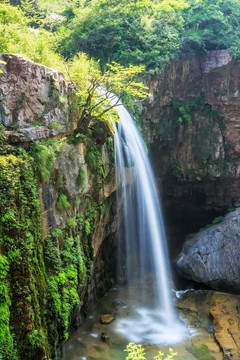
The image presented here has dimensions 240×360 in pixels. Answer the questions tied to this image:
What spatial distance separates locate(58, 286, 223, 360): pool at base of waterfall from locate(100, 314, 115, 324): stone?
0.30 feet

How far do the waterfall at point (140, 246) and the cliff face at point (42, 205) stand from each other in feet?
5.94

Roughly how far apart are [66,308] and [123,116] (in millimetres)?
6809

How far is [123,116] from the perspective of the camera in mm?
10656

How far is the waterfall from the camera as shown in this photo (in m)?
9.83

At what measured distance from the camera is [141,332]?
939 centimetres

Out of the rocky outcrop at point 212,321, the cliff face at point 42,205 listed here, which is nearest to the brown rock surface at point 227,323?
the rocky outcrop at point 212,321

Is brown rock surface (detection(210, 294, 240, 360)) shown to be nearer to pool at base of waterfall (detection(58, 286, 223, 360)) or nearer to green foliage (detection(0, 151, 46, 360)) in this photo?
pool at base of waterfall (detection(58, 286, 223, 360))

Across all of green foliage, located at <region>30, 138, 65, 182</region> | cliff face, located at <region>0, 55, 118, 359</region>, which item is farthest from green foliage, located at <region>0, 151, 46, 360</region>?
green foliage, located at <region>30, 138, 65, 182</region>

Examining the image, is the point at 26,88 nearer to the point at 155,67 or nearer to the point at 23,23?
the point at 23,23

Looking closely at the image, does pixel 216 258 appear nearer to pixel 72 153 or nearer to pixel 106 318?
pixel 106 318

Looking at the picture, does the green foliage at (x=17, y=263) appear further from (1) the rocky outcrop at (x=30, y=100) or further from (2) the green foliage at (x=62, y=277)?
(1) the rocky outcrop at (x=30, y=100)

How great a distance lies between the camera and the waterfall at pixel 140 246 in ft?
32.2

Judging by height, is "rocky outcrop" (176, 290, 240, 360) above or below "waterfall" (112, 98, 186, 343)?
below

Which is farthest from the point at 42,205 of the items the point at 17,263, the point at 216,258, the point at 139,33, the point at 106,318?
the point at 139,33
